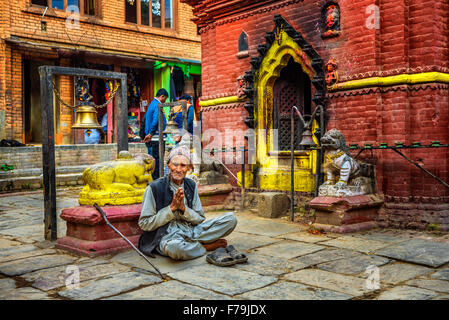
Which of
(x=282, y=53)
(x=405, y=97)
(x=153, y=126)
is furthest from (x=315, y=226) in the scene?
(x=153, y=126)

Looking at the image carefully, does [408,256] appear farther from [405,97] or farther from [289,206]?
[289,206]

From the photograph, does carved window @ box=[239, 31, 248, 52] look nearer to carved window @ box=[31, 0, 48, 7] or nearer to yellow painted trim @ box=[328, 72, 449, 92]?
yellow painted trim @ box=[328, 72, 449, 92]

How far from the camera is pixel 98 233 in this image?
19.1 ft

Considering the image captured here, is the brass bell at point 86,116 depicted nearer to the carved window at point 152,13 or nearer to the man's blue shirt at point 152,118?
the man's blue shirt at point 152,118

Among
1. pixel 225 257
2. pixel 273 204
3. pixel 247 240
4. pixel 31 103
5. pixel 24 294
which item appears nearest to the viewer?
pixel 24 294

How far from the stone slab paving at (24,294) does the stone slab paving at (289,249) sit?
2.64m

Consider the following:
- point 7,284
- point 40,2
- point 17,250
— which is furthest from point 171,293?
point 40,2

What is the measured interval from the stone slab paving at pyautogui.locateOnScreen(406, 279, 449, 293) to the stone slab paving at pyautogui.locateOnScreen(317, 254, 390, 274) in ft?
1.89

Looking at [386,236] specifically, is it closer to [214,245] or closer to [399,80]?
[399,80]

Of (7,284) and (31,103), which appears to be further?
(31,103)

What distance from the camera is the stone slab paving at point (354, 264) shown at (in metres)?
4.89

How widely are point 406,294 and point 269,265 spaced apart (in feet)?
5.02

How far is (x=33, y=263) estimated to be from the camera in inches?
210

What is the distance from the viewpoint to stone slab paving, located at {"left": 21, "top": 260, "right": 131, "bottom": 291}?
4516 millimetres
